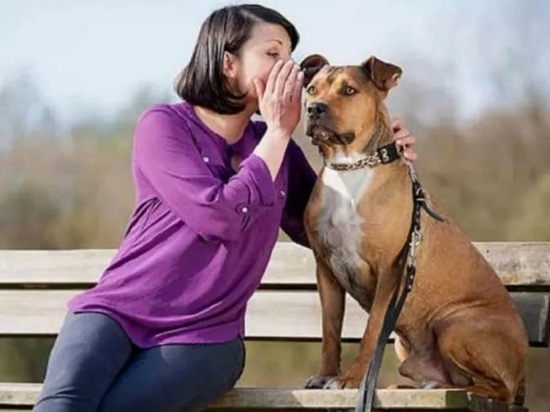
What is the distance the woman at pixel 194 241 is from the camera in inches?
95.4

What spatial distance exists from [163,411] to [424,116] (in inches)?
75.8

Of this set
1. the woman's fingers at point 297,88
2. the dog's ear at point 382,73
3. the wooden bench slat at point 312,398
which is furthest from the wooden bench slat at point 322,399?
the dog's ear at point 382,73

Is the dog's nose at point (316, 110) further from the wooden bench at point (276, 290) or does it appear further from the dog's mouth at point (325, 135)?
the wooden bench at point (276, 290)

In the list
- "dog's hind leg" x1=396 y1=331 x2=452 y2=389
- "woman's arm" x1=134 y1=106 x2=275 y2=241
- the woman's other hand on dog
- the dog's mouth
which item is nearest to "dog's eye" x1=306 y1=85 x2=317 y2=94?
the dog's mouth

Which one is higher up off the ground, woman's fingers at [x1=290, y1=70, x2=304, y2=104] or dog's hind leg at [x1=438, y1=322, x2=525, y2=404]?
woman's fingers at [x1=290, y1=70, x2=304, y2=104]

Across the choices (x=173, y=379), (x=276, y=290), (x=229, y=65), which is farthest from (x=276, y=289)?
(x=173, y=379)

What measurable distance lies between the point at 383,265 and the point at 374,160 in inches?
9.4

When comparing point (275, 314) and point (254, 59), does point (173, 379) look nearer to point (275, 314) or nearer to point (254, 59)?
point (254, 59)

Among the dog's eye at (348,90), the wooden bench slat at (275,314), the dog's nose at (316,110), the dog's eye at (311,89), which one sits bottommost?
the wooden bench slat at (275,314)

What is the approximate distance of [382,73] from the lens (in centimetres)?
279

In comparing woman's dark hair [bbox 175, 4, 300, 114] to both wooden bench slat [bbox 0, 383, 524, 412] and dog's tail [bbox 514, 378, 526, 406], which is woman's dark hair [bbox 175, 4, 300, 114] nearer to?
wooden bench slat [bbox 0, 383, 524, 412]

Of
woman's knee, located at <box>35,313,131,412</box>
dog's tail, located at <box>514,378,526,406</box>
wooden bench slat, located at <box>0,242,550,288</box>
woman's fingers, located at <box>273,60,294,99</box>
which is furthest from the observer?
wooden bench slat, located at <box>0,242,550,288</box>

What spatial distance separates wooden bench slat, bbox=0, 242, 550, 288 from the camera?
3.27m

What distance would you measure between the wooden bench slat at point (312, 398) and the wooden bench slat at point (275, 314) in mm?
870
